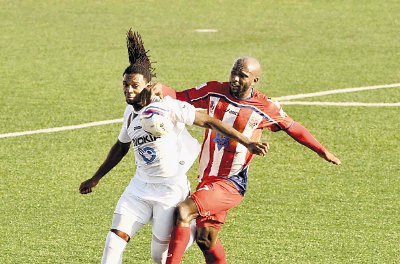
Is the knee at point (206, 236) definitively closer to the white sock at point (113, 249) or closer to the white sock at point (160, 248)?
the white sock at point (160, 248)

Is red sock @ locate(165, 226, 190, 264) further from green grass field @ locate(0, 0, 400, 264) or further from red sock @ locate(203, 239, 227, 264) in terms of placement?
green grass field @ locate(0, 0, 400, 264)

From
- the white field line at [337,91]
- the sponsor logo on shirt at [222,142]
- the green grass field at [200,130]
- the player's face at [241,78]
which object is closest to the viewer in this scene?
the player's face at [241,78]

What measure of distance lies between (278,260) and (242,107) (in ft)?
5.56

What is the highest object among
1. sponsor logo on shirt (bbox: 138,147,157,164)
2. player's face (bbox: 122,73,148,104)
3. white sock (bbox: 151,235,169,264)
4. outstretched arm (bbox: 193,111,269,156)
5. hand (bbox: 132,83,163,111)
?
player's face (bbox: 122,73,148,104)

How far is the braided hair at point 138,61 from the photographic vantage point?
31.6ft

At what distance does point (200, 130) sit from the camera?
16.2 metres

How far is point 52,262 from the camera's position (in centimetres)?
1103

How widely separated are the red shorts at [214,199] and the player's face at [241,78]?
2.88 feet

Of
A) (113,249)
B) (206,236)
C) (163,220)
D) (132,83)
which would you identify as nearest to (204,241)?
(206,236)

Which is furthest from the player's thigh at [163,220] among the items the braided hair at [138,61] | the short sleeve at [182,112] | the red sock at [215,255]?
the braided hair at [138,61]

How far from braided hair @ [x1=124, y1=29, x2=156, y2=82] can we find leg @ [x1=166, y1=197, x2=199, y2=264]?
1187 mm

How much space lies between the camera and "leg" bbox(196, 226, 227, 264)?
33.6ft

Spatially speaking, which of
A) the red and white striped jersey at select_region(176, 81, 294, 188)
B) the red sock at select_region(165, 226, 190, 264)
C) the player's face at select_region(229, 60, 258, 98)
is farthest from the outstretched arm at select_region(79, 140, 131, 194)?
the player's face at select_region(229, 60, 258, 98)

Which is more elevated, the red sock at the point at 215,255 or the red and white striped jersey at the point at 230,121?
the red and white striped jersey at the point at 230,121
